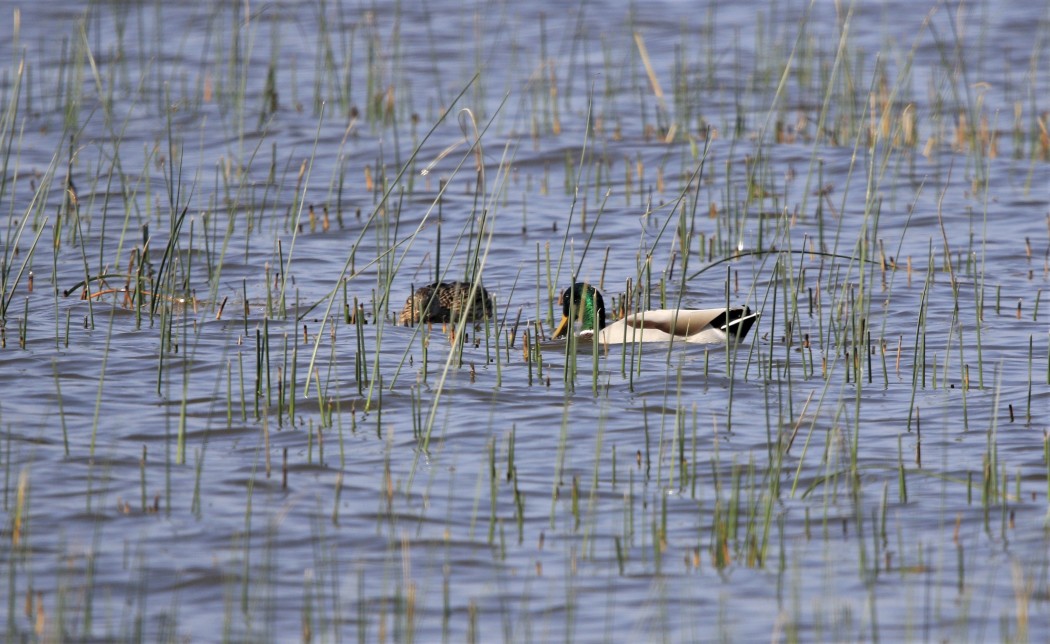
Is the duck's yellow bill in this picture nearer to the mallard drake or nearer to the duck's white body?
the mallard drake

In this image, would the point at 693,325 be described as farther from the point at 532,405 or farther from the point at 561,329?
the point at 532,405

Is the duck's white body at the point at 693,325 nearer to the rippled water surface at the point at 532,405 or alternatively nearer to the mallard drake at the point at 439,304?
the rippled water surface at the point at 532,405

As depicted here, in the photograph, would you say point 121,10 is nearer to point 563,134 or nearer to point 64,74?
point 64,74

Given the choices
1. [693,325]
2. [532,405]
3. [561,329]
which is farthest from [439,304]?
[532,405]

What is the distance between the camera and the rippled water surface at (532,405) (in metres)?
4.75

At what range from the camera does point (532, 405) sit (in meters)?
7.00

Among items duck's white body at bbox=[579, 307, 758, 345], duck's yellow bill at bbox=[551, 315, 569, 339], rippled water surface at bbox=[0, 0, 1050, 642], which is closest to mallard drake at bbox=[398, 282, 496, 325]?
rippled water surface at bbox=[0, 0, 1050, 642]

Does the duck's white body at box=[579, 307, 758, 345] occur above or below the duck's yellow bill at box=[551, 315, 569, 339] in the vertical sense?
above

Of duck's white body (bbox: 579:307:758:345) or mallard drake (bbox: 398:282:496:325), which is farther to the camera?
mallard drake (bbox: 398:282:496:325)

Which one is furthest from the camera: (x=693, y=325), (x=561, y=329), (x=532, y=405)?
(x=561, y=329)

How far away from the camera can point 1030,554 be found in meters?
4.97

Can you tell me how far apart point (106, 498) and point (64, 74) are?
1154 centimetres

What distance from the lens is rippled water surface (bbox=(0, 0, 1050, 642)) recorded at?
475 cm

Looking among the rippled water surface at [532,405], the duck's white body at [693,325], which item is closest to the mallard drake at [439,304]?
the rippled water surface at [532,405]
